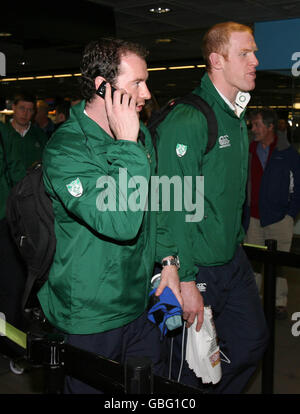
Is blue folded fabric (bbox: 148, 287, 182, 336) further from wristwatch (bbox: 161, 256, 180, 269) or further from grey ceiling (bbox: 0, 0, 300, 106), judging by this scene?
grey ceiling (bbox: 0, 0, 300, 106)

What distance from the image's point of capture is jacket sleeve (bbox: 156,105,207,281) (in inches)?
105

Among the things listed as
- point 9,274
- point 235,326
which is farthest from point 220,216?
point 9,274

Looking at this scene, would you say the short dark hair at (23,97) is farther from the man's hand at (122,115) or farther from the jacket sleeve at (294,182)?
the man's hand at (122,115)

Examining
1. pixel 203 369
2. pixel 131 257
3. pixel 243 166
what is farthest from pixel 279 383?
pixel 131 257

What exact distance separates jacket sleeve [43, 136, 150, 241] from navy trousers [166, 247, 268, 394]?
1.00 metres

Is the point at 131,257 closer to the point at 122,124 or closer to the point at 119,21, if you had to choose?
the point at 122,124

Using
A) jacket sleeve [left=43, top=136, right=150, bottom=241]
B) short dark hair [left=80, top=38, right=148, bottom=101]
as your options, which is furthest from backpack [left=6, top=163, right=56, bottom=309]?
short dark hair [left=80, top=38, right=148, bottom=101]

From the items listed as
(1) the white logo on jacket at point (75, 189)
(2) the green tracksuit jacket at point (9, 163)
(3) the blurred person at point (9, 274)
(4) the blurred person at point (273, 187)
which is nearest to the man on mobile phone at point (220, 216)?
(1) the white logo on jacket at point (75, 189)

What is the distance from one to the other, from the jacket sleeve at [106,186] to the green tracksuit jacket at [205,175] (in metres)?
0.64

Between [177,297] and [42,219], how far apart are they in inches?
27.1

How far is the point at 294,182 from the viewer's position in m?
5.46

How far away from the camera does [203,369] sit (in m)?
2.69

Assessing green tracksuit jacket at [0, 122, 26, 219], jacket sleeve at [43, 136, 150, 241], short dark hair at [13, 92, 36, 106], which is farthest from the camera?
short dark hair at [13, 92, 36, 106]

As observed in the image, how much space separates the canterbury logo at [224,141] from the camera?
9.11 feet
